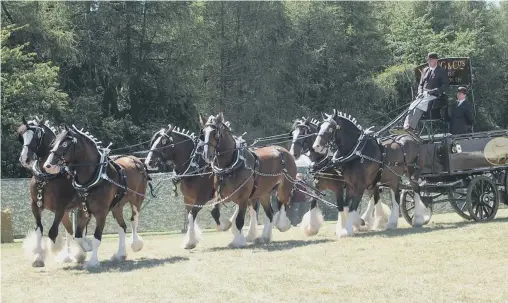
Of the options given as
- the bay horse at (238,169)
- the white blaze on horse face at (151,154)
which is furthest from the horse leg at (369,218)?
the white blaze on horse face at (151,154)

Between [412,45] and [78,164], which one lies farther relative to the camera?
[412,45]

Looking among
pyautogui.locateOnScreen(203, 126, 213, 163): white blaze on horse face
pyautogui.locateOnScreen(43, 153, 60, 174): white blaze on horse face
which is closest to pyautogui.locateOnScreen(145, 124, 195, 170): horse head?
pyautogui.locateOnScreen(203, 126, 213, 163): white blaze on horse face

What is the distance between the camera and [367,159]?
51.4 ft

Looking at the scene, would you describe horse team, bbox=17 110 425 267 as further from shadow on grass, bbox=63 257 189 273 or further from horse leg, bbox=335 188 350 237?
shadow on grass, bbox=63 257 189 273

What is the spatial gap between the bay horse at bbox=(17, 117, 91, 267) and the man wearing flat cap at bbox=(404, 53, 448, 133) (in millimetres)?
7978

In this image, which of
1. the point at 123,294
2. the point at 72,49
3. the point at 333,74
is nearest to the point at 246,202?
the point at 123,294

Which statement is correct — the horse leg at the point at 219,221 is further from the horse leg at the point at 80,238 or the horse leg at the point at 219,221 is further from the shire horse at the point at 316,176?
the horse leg at the point at 80,238

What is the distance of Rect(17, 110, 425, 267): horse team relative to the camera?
1269cm

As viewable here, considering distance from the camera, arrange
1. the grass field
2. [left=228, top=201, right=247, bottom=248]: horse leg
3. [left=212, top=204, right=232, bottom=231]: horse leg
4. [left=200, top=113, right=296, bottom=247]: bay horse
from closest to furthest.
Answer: the grass field → [left=200, top=113, right=296, bottom=247]: bay horse → [left=228, top=201, right=247, bottom=248]: horse leg → [left=212, top=204, right=232, bottom=231]: horse leg

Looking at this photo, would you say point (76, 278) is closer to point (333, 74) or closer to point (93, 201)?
point (93, 201)

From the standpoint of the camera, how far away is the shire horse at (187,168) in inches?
586

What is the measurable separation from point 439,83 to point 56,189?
8783 mm

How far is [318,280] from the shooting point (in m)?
9.84

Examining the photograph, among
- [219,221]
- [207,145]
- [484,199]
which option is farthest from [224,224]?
[484,199]
